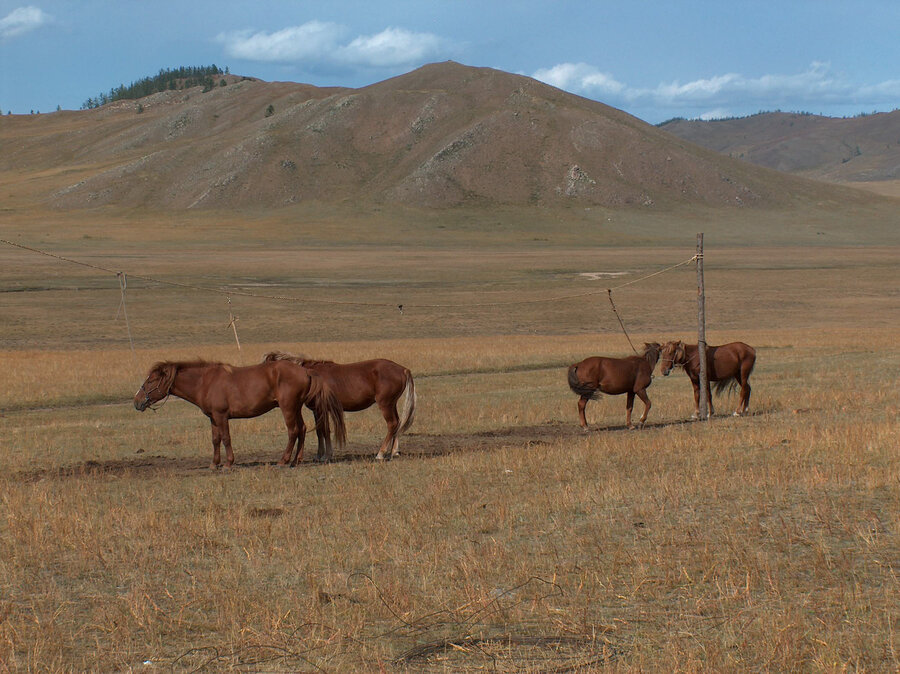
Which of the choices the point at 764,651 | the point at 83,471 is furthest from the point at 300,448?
the point at 764,651

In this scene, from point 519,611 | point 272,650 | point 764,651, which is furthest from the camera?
point 519,611

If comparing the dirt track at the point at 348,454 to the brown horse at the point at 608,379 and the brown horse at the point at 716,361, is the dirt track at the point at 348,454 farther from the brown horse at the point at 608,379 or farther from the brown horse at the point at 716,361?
the brown horse at the point at 716,361

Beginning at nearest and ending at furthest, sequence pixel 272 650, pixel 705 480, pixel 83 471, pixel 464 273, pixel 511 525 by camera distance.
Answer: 1. pixel 272 650
2. pixel 511 525
3. pixel 705 480
4. pixel 83 471
5. pixel 464 273

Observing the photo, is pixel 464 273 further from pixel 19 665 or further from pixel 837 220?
pixel 837 220

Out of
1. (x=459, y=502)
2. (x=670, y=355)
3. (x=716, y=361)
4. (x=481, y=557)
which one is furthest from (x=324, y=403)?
(x=716, y=361)

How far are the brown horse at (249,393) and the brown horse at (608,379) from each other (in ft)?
16.7

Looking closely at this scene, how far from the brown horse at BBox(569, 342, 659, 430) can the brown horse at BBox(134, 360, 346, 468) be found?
5083 mm

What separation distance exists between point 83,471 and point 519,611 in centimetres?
919

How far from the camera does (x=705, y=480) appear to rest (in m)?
10.8

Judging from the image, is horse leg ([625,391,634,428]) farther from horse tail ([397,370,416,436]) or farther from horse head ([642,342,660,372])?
horse tail ([397,370,416,436])

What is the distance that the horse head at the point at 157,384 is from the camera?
15.1 metres

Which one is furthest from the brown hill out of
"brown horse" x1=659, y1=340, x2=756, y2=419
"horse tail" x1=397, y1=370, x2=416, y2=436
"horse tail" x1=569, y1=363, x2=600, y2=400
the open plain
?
"horse tail" x1=397, y1=370, x2=416, y2=436

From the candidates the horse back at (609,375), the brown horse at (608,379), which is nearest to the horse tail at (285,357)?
the brown horse at (608,379)

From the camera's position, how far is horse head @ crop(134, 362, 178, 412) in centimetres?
1511
